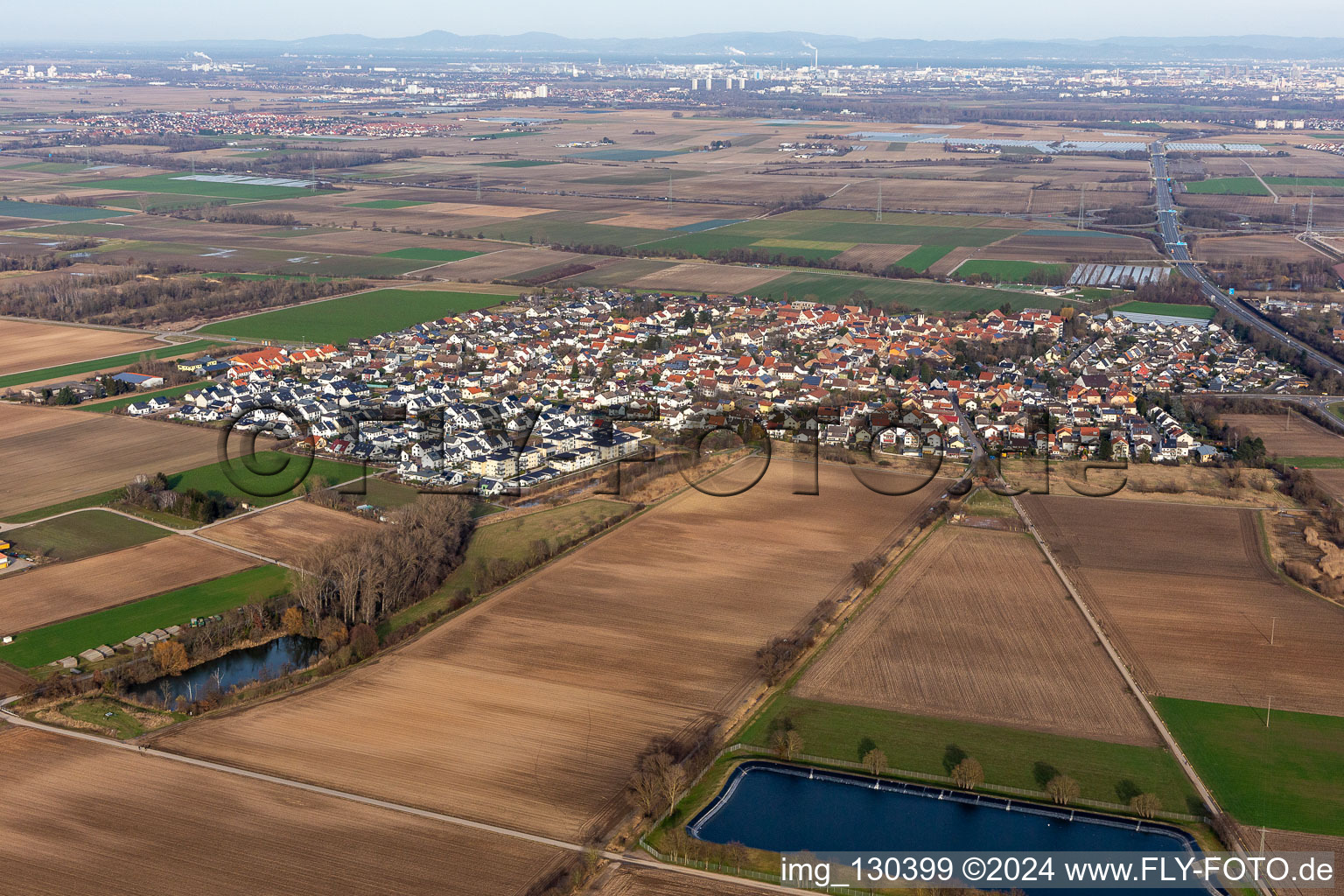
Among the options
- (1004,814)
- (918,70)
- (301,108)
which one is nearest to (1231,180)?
(1004,814)

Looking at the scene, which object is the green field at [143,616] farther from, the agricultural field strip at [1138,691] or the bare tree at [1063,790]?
the agricultural field strip at [1138,691]

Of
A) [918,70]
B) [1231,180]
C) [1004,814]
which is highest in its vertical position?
[918,70]

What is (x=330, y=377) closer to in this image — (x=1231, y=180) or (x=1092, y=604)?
(x=1092, y=604)

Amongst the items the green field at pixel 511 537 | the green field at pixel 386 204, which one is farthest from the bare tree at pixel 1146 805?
the green field at pixel 386 204

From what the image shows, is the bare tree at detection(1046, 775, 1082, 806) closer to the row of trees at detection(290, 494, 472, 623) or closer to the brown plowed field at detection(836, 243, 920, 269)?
the row of trees at detection(290, 494, 472, 623)

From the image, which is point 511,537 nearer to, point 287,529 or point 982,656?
point 287,529

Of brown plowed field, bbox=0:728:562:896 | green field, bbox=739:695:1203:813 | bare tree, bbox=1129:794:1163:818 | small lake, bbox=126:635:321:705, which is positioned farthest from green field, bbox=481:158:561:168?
bare tree, bbox=1129:794:1163:818
